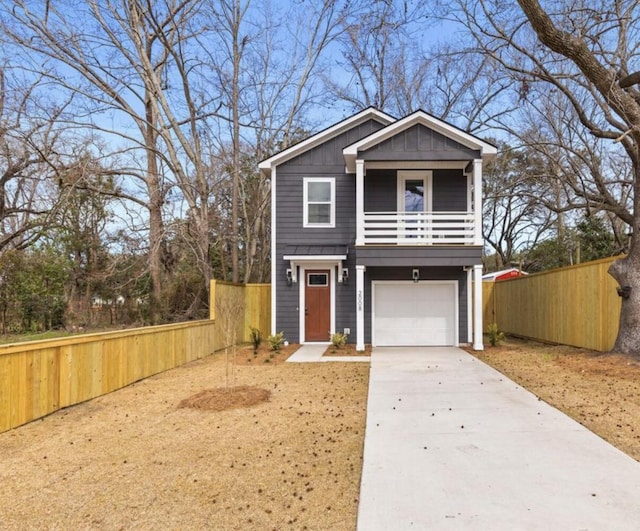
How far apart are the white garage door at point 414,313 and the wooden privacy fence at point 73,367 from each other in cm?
595

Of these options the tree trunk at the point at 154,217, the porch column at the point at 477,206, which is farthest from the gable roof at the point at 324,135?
A: the tree trunk at the point at 154,217

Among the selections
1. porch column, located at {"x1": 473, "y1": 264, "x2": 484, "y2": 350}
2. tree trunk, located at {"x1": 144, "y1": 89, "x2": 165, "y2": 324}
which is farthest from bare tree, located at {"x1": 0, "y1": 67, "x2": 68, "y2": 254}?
porch column, located at {"x1": 473, "y1": 264, "x2": 484, "y2": 350}

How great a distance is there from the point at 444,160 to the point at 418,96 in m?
13.0

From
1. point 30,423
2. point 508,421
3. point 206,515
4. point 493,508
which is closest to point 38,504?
point 206,515

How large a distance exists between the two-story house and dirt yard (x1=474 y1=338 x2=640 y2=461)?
1.84 m

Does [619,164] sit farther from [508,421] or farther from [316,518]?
[316,518]

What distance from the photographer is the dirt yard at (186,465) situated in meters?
3.44

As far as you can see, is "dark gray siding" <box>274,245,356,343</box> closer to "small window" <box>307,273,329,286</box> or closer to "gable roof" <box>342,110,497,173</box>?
"small window" <box>307,273,329,286</box>

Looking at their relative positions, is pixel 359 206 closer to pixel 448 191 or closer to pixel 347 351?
pixel 448 191

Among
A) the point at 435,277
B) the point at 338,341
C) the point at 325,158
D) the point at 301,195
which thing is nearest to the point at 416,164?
the point at 325,158

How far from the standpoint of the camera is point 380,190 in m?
13.8

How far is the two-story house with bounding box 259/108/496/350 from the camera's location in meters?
12.3

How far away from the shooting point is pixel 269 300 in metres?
15.7

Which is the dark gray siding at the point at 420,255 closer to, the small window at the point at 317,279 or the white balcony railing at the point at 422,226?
the white balcony railing at the point at 422,226
